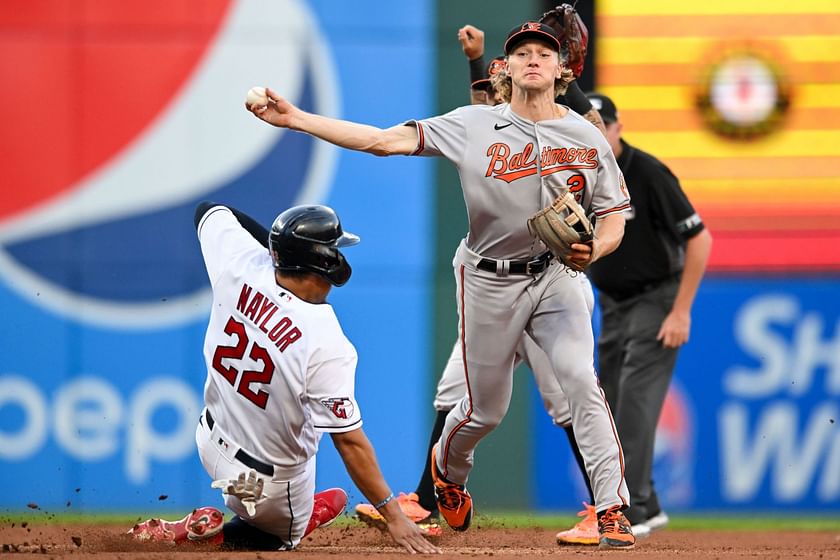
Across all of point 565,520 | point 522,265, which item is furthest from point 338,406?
point 565,520

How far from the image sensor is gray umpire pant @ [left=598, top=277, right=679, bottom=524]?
19.7 feet

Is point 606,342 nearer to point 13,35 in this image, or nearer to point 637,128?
point 637,128

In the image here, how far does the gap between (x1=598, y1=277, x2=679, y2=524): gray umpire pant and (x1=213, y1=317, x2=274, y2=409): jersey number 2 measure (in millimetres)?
2173

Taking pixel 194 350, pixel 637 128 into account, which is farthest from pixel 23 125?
pixel 637 128

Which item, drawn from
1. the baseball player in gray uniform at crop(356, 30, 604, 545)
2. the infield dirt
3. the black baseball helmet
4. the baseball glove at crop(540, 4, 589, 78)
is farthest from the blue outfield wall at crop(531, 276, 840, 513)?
the black baseball helmet

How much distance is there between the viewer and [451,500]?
5.37m

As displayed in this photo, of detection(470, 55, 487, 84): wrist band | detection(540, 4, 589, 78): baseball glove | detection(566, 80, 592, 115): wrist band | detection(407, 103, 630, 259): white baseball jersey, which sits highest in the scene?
detection(540, 4, 589, 78): baseball glove

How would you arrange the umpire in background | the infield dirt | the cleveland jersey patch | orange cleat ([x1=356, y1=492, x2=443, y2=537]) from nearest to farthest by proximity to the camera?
the cleveland jersey patch < the infield dirt < orange cleat ([x1=356, y1=492, x2=443, y2=537]) < the umpire in background

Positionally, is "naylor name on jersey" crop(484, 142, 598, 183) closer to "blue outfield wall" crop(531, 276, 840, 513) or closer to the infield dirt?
the infield dirt

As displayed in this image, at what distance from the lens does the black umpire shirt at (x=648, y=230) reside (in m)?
6.05

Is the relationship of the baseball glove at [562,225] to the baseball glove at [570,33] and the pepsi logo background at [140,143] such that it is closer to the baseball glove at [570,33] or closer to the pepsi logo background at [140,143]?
the baseball glove at [570,33]

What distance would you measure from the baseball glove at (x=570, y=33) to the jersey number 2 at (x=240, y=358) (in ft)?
5.71

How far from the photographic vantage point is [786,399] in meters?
7.65

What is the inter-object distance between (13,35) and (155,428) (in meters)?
2.35
